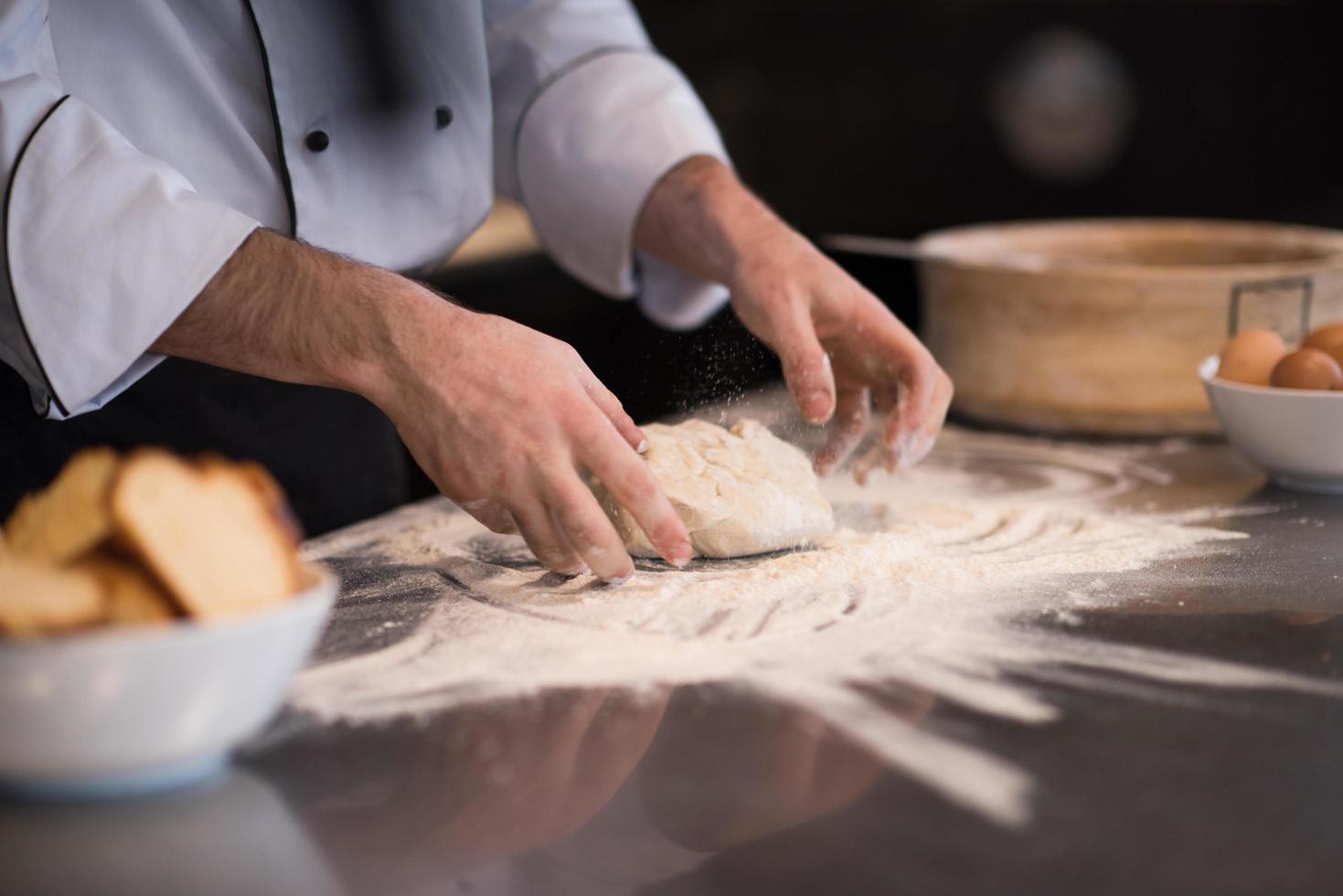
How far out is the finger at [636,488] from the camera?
973mm

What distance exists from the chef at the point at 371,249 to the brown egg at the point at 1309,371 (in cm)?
36

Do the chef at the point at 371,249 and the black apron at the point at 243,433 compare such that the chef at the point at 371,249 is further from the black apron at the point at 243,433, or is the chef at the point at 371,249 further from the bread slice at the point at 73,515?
the bread slice at the point at 73,515

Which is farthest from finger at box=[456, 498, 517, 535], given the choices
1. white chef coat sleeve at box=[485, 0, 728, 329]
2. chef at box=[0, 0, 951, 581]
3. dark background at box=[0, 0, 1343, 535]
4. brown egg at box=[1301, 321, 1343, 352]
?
dark background at box=[0, 0, 1343, 535]

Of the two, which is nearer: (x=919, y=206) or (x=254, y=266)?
(x=254, y=266)

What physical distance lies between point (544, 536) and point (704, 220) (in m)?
0.59

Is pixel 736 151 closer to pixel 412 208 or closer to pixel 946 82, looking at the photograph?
pixel 946 82

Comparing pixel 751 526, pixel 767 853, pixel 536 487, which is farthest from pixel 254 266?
pixel 767 853

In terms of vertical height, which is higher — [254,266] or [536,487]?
[254,266]

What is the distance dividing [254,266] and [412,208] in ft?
1.55

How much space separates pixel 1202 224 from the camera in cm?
193

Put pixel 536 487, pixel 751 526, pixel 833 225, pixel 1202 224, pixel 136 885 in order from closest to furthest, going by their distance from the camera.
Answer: pixel 136 885
pixel 536 487
pixel 751 526
pixel 1202 224
pixel 833 225

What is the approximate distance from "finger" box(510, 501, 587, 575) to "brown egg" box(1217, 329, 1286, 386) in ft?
2.59

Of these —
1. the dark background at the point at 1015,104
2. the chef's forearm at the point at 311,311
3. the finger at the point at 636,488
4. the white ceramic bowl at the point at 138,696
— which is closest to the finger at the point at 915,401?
the finger at the point at 636,488

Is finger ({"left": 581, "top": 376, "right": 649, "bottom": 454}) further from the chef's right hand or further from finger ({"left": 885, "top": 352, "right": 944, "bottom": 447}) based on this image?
finger ({"left": 885, "top": 352, "right": 944, "bottom": 447})
